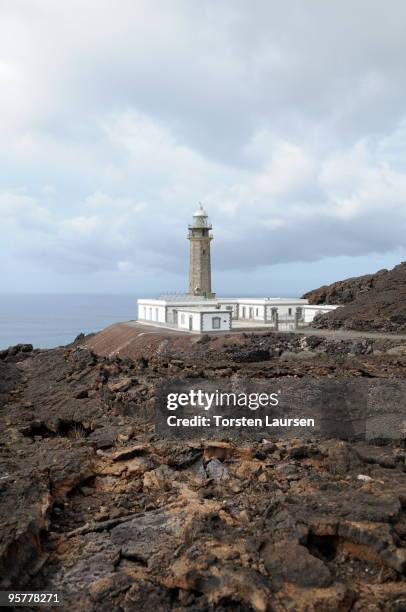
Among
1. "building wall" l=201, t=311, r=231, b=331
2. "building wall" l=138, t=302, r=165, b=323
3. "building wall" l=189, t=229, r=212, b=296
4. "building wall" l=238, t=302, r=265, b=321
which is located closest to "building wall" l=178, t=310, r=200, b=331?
"building wall" l=201, t=311, r=231, b=331

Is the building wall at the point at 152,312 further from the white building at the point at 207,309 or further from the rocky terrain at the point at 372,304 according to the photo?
the rocky terrain at the point at 372,304

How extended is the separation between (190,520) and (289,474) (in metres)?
2.00

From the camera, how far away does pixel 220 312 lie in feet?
130

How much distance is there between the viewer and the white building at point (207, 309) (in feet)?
131

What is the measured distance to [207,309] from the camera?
130 feet

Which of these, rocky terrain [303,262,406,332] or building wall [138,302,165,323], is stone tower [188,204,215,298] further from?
rocky terrain [303,262,406,332]

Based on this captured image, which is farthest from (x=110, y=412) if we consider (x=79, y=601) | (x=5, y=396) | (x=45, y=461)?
(x=79, y=601)

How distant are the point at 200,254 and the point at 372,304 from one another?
60.1 ft

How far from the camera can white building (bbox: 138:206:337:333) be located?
1569 inches

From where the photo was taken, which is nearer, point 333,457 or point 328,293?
point 333,457

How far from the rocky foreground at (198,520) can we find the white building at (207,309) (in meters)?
27.8

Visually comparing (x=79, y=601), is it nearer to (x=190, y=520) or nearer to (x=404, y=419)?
(x=190, y=520)

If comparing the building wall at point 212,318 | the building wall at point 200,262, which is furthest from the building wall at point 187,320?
the building wall at point 200,262

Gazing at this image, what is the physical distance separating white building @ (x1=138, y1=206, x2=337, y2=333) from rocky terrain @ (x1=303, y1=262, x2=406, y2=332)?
2815mm
